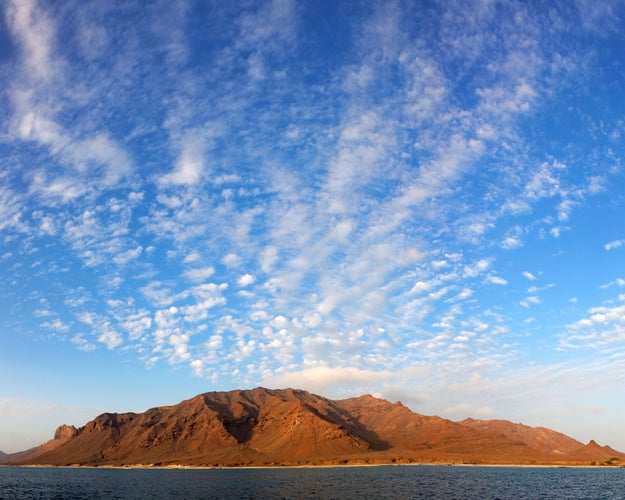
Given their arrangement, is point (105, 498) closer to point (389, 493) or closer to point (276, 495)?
point (276, 495)

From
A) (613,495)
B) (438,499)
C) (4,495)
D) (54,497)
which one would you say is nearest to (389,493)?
(438,499)

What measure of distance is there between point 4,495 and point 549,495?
126561 mm

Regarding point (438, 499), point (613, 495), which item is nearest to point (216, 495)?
point (438, 499)

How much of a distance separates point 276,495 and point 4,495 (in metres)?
66.6

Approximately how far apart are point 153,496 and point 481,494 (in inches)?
2927

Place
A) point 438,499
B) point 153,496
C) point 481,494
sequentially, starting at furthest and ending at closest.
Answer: point 153,496 < point 481,494 < point 438,499

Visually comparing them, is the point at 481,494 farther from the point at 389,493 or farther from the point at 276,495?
the point at 276,495

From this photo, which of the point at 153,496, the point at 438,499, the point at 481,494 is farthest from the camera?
the point at 153,496

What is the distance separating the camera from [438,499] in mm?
92125

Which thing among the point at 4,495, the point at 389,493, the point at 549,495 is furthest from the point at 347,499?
the point at 4,495

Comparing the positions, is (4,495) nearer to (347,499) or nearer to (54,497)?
(54,497)

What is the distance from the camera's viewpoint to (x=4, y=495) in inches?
4446

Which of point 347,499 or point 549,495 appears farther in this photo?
point 549,495

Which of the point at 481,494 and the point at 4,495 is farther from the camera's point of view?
the point at 4,495
